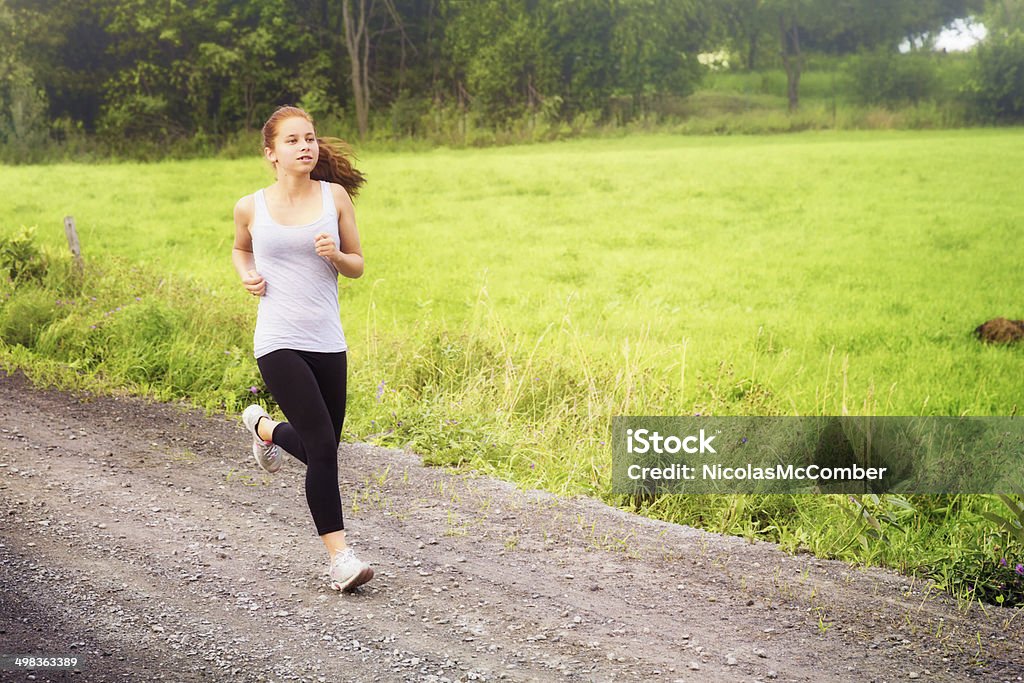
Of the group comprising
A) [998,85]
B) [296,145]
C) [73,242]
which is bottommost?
[73,242]

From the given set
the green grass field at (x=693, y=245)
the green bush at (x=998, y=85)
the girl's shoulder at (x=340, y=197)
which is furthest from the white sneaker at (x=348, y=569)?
the green bush at (x=998, y=85)

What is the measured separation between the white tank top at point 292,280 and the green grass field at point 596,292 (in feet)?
4.71

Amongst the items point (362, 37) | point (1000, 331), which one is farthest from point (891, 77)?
point (362, 37)

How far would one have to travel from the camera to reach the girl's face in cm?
258

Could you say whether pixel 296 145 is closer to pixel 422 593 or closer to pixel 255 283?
pixel 255 283

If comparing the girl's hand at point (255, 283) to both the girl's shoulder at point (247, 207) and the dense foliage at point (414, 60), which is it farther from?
the dense foliage at point (414, 60)

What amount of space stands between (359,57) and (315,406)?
16.0 ft

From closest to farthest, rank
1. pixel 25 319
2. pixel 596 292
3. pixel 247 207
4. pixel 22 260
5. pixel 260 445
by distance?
pixel 247 207, pixel 260 445, pixel 25 319, pixel 22 260, pixel 596 292

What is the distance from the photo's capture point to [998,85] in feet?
21.5

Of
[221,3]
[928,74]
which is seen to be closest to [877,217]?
[928,74]

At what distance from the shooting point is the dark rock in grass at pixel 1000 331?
520 cm

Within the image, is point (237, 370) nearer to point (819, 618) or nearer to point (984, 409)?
point (819, 618)

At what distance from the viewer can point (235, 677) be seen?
240 cm

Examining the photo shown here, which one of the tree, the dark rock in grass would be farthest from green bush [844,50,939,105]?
the tree
